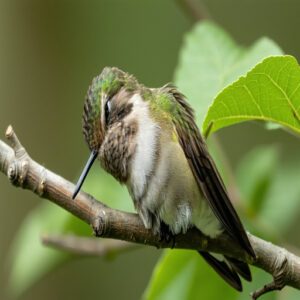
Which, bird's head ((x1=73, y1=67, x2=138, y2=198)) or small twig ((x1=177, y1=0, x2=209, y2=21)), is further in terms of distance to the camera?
small twig ((x1=177, y1=0, x2=209, y2=21))

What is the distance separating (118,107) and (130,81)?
7.3 inches

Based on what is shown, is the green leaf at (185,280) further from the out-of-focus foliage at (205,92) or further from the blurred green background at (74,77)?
the blurred green background at (74,77)

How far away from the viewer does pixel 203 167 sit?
254 cm

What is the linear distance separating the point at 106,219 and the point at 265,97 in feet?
1.96

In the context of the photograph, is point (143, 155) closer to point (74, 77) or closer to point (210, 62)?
point (210, 62)

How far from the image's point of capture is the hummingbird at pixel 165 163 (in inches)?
97.2

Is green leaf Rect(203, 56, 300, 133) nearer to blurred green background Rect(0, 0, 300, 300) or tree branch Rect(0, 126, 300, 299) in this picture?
tree branch Rect(0, 126, 300, 299)

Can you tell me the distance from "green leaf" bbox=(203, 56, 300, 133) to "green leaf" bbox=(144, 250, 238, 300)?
838 millimetres

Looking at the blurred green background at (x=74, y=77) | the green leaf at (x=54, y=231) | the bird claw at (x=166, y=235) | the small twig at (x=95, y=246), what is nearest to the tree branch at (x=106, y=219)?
the bird claw at (x=166, y=235)

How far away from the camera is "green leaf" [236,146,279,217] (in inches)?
136

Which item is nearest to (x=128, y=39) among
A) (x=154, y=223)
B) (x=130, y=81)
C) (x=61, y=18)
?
(x=61, y=18)

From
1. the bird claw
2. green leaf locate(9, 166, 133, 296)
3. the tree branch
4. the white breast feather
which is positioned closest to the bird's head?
the white breast feather

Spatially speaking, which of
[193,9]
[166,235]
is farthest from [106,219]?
[193,9]

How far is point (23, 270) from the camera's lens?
149 inches
